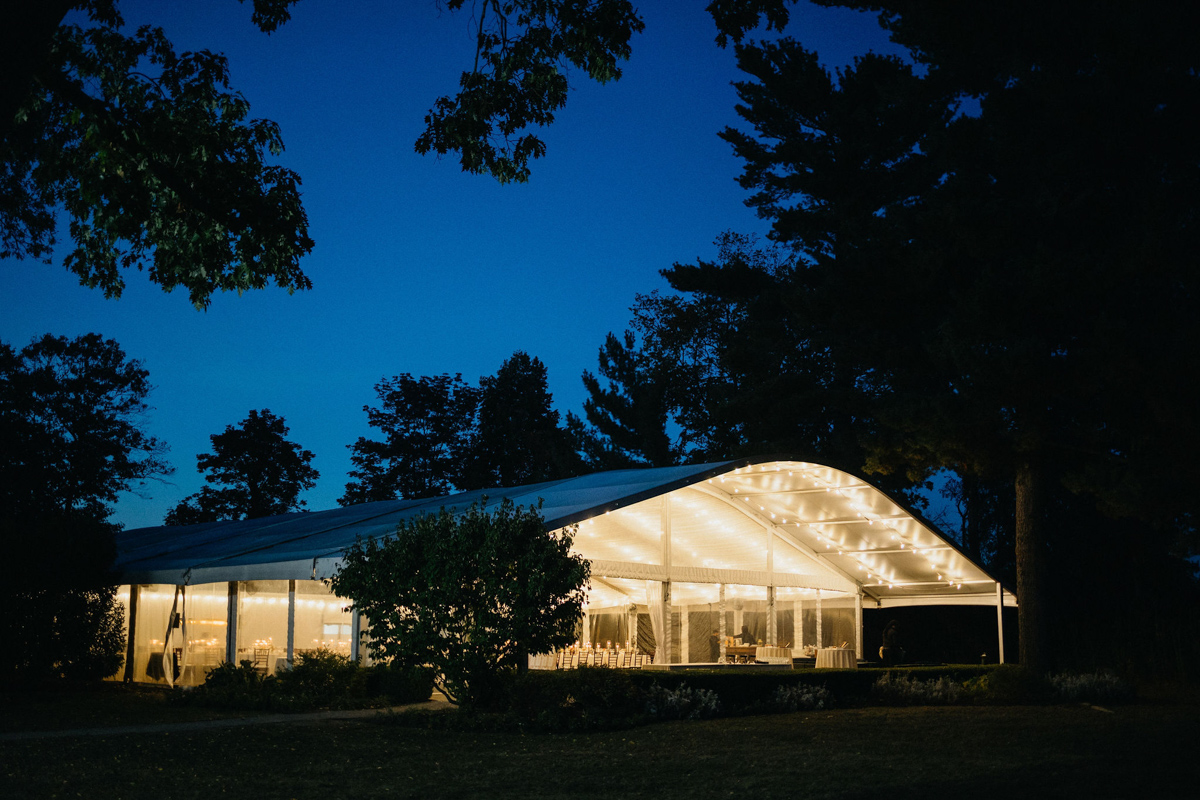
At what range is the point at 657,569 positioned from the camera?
19188 mm

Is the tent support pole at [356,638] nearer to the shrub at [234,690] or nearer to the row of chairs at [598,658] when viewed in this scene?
the shrub at [234,690]

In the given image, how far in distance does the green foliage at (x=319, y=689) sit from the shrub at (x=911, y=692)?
280 inches

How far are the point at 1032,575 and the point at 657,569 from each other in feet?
21.8

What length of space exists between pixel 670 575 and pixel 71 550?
1064 centimetres

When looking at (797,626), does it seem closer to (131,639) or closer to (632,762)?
(131,639)

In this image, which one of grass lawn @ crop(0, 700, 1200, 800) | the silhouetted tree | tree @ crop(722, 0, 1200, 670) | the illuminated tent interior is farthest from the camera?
the silhouetted tree

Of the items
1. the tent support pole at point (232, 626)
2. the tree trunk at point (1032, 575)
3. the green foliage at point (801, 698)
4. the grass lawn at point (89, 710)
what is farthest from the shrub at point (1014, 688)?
the tent support pole at point (232, 626)

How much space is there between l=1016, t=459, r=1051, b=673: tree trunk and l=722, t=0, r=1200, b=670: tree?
0.04 meters

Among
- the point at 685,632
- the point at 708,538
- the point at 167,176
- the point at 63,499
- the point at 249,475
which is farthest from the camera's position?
the point at 249,475

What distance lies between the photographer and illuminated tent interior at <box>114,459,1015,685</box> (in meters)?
17.4

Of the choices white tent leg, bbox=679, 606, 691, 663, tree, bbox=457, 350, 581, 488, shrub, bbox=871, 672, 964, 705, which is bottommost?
shrub, bbox=871, 672, 964, 705

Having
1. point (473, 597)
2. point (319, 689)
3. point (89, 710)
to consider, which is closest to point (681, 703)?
point (473, 597)

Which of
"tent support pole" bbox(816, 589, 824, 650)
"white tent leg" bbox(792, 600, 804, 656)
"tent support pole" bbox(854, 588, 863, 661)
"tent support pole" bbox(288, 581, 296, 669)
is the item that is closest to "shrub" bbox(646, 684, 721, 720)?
"tent support pole" bbox(288, 581, 296, 669)

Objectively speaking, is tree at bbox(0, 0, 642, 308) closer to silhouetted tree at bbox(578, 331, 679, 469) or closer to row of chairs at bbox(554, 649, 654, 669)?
row of chairs at bbox(554, 649, 654, 669)
